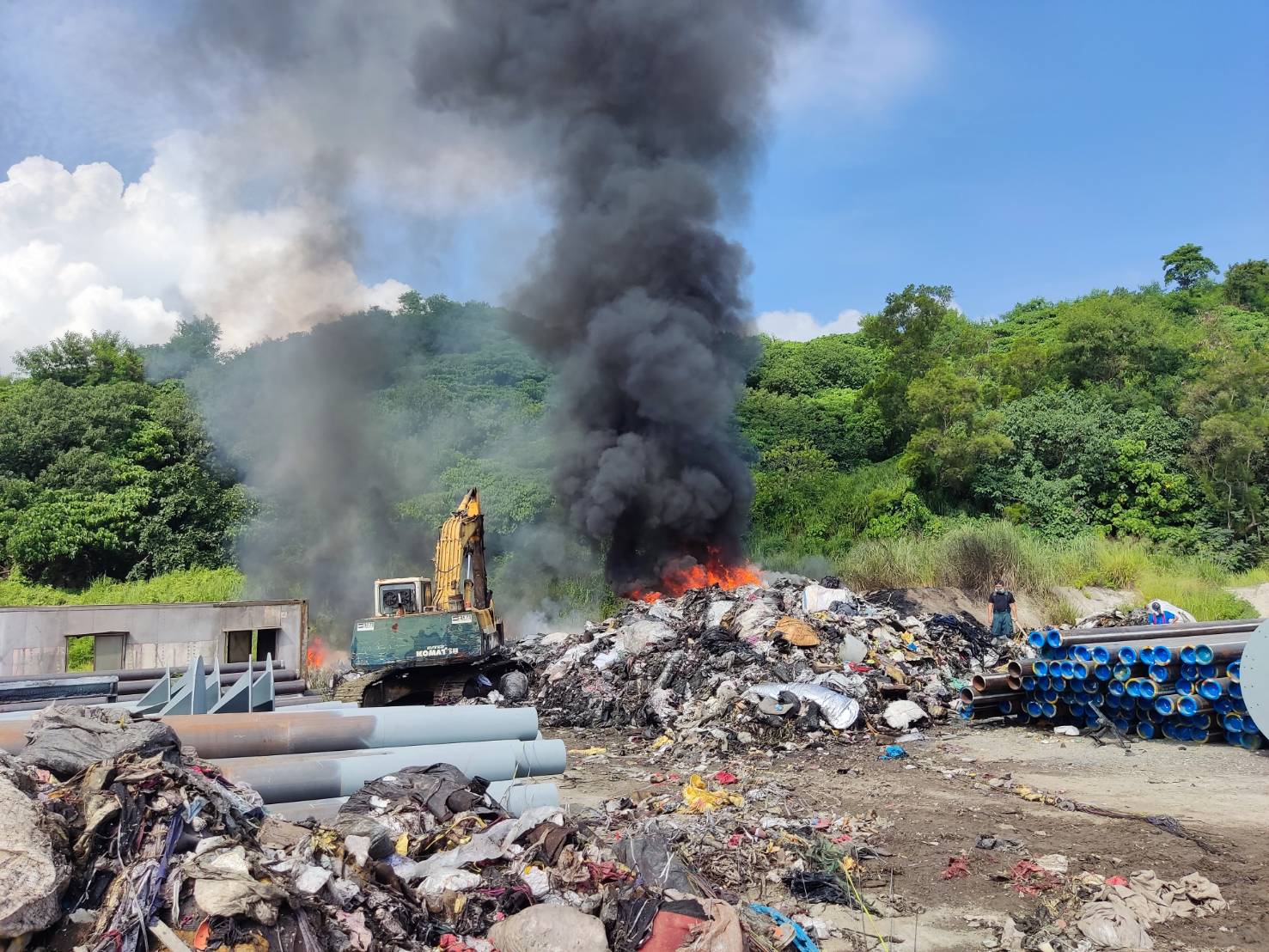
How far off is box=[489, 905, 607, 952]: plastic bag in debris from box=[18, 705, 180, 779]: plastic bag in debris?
1.85m

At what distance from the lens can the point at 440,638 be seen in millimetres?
13359

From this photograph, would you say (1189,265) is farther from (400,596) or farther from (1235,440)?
(400,596)

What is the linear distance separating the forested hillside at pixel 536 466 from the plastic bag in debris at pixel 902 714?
33.9ft

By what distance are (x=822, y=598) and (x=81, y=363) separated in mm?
28320

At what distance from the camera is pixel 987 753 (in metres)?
9.75

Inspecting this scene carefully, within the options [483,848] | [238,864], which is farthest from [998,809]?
[238,864]

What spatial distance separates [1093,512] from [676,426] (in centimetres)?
1199

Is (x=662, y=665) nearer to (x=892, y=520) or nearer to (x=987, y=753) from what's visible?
(x=987, y=753)

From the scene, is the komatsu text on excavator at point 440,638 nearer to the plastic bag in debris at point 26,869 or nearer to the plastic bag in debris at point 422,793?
the plastic bag in debris at point 422,793

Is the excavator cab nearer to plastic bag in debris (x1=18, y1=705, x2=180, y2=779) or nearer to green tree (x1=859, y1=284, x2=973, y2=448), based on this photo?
plastic bag in debris (x1=18, y1=705, x2=180, y2=779)

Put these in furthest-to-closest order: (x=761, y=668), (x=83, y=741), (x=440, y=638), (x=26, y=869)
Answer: (x=440, y=638)
(x=761, y=668)
(x=83, y=741)
(x=26, y=869)

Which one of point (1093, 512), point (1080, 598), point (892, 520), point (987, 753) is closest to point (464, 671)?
point (987, 753)

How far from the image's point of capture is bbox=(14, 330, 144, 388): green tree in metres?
30.6

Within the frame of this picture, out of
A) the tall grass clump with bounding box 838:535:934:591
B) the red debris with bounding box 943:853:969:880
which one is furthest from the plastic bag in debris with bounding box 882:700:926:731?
the tall grass clump with bounding box 838:535:934:591
